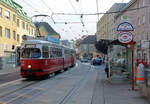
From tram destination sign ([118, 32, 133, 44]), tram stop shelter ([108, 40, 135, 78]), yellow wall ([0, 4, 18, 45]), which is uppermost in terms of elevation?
yellow wall ([0, 4, 18, 45])

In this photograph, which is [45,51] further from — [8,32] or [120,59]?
[8,32]

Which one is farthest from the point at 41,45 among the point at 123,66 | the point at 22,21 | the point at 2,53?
the point at 22,21

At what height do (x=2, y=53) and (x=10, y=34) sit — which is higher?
(x=10, y=34)

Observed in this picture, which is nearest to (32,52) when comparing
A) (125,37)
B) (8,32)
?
(125,37)

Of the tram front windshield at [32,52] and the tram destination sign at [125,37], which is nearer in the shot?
the tram destination sign at [125,37]

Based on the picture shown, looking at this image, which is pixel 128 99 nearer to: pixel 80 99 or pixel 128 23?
pixel 80 99

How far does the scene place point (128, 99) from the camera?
8.69 metres

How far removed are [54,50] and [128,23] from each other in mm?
8992

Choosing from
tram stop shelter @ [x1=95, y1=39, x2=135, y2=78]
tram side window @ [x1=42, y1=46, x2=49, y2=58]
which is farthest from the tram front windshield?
tram stop shelter @ [x1=95, y1=39, x2=135, y2=78]

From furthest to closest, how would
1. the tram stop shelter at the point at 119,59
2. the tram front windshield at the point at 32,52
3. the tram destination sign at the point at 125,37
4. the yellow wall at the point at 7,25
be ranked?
the yellow wall at the point at 7,25 → the tram front windshield at the point at 32,52 → the tram stop shelter at the point at 119,59 → the tram destination sign at the point at 125,37

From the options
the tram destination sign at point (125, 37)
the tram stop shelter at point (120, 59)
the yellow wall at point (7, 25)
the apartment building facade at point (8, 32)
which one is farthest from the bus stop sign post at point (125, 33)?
the yellow wall at point (7, 25)

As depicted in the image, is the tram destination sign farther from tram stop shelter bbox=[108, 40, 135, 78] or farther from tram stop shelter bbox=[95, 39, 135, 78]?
tram stop shelter bbox=[108, 40, 135, 78]

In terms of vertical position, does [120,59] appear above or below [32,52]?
below

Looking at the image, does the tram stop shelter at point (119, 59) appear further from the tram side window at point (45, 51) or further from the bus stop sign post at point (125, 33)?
the tram side window at point (45, 51)
